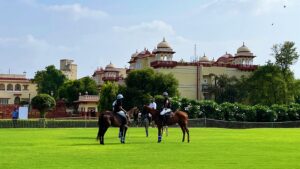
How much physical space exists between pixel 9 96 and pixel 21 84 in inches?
235

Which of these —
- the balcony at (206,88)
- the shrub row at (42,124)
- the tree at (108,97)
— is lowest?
the shrub row at (42,124)

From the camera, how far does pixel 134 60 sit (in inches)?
3760

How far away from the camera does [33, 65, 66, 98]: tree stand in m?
111

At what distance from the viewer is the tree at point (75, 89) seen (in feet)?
331

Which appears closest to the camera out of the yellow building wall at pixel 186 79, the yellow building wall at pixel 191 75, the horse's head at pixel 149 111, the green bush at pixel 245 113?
the horse's head at pixel 149 111

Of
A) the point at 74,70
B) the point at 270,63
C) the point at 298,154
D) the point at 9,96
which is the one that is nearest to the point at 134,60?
the point at 270,63

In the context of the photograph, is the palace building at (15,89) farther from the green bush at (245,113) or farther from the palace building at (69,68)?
the green bush at (245,113)

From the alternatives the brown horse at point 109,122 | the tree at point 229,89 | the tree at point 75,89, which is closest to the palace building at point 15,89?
the tree at point 75,89

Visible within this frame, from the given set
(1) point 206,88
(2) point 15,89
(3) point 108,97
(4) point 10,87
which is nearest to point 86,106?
(3) point 108,97

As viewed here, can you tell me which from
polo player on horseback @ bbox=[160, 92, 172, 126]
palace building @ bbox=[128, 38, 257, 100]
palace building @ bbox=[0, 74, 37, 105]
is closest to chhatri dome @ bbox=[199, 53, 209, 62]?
palace building @ bbox=[128, 38, 257, 100]

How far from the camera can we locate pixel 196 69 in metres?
83.0

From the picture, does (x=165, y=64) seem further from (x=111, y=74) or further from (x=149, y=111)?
(x=149, y=111)

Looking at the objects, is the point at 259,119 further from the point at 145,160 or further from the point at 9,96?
the point at 9,96

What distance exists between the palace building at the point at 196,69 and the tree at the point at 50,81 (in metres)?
29.7
